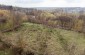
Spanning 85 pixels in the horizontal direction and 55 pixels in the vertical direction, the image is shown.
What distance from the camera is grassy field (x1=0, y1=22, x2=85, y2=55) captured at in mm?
22484

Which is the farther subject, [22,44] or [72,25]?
[72,25]

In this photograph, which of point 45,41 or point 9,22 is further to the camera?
point 9,22

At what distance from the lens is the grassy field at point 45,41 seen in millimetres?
22484

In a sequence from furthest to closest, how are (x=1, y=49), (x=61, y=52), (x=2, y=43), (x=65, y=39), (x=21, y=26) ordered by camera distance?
(x=21, y=26) → (x=65, y=39) → (x=61, y=52) → (x=2, y=43) → (x=1, y=49)

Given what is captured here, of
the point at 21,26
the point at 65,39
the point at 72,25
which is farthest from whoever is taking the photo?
the point at 72,25

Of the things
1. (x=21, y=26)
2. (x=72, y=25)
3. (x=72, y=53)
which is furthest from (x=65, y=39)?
(x=72, y=25)

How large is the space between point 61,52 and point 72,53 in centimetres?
624

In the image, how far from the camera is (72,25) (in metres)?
57.9

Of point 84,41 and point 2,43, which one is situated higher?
point 2,43

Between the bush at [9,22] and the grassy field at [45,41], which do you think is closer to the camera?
the grassy field at [45,41]

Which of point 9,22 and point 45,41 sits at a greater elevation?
point 45,41

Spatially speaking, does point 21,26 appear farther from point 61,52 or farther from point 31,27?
point 61,52

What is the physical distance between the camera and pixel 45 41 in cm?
2723

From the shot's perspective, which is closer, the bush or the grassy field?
the grassy field
